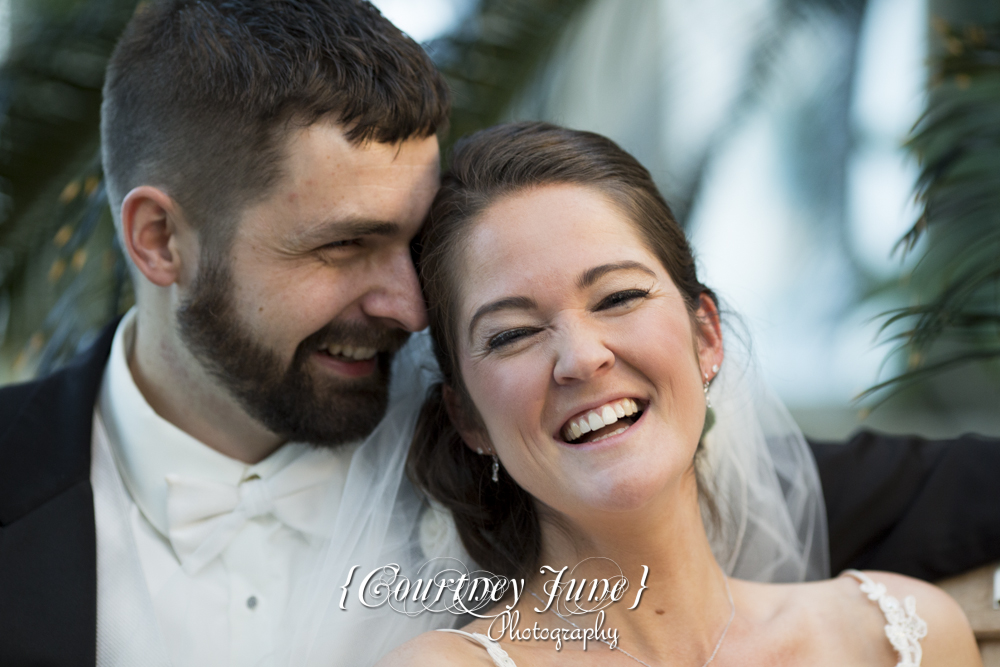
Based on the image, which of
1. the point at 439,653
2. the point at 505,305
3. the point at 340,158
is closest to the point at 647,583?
the point at 439,653

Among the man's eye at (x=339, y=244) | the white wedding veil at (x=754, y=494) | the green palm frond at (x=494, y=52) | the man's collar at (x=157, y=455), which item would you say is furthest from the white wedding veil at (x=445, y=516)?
the green palm frond at (x=494, y=52)

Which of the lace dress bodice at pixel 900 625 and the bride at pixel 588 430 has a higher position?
the bride at pixel 588 430

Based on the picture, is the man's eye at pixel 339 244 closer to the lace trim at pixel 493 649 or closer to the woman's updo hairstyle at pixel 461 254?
the woman's updo hairstyle at pixel 461 254

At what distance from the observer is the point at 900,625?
2139mm

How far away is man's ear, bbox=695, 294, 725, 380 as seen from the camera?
2119mm

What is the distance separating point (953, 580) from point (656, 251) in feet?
4.28

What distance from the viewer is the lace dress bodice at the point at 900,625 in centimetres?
207

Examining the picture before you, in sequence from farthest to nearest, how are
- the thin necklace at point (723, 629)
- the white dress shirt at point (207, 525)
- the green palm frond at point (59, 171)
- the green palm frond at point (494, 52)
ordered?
the green palm frond at point (494, 52)
the green palm frond at point (59, 171)
the white dress shirt at point (207, 525)
the thin necklace at point (723, 629)

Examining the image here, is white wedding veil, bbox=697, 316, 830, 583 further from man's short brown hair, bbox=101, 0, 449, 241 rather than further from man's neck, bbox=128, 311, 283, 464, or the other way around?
man's neck, bbox=128, 311, 283, 464

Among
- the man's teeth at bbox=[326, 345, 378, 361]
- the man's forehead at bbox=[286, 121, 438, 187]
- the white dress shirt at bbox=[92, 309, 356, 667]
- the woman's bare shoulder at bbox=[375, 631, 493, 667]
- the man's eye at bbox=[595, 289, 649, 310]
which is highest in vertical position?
the man's forehead at bbox=[286, 121, 438, 187]

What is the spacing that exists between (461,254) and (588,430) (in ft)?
1.70

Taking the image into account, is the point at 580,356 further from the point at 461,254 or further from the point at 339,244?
the point at 339,244

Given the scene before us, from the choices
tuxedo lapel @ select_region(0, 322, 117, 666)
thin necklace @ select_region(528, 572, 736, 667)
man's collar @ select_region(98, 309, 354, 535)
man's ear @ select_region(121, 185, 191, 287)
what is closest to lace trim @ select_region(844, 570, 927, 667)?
thin necklace @ select_region(528, 572, 736, 667)

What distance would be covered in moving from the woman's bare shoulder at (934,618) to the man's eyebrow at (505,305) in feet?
3.86
